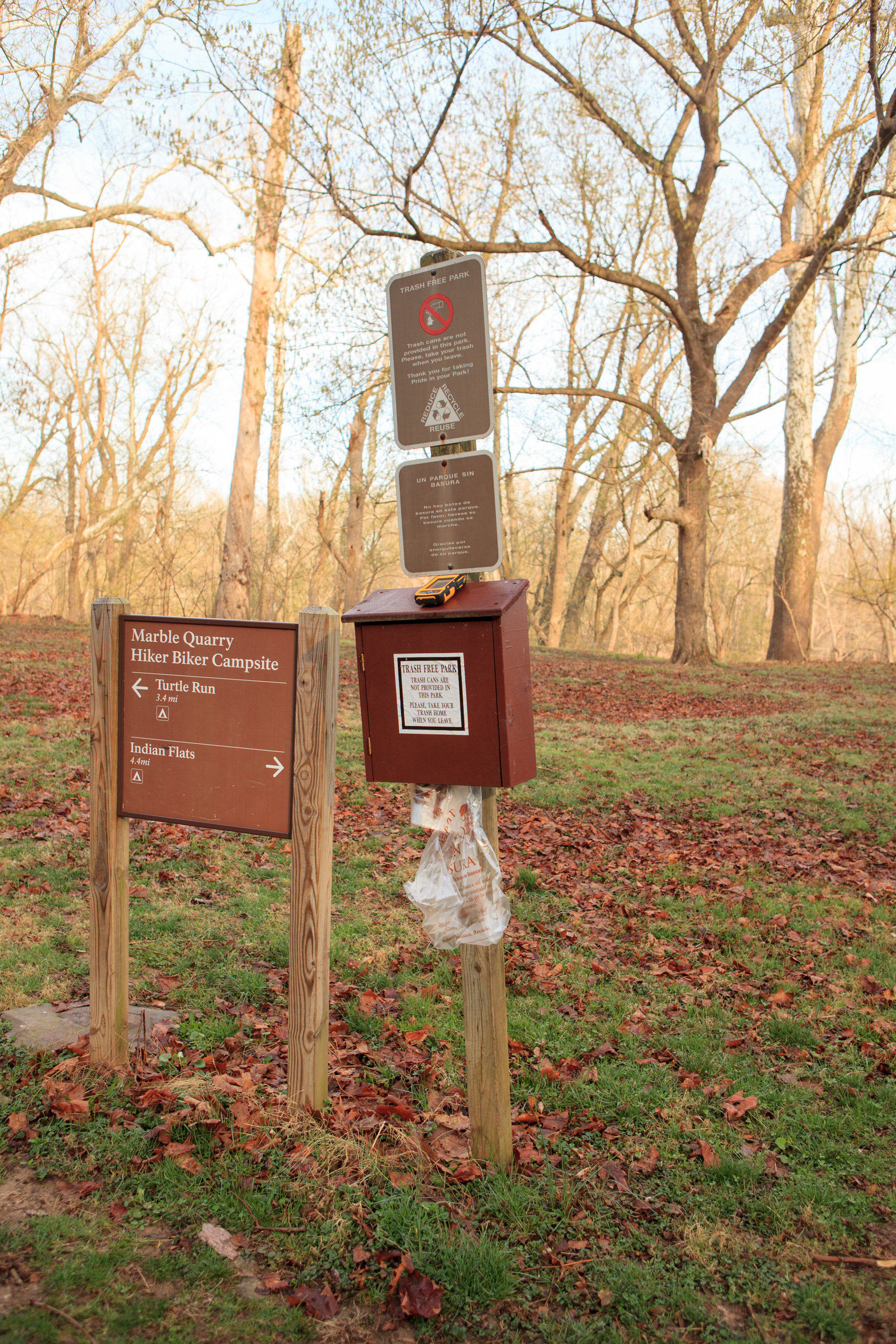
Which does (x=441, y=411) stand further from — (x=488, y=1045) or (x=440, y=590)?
(x=488, y=1045)

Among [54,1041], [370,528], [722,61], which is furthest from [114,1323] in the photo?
[370,528]

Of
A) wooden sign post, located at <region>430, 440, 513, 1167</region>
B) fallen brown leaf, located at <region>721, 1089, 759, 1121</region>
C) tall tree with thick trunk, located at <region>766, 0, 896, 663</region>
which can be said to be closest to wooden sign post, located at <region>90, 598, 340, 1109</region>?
wooden sign post, located at <region>430, 440, 513, 1167</region>

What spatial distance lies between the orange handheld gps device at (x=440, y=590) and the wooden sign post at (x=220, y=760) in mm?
312

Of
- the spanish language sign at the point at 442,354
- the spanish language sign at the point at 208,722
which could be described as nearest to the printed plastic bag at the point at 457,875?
the spanish language sign at the point at 208,722

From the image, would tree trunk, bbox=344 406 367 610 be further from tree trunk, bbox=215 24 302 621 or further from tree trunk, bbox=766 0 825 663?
tree trunk, bbox=766 0 825 663

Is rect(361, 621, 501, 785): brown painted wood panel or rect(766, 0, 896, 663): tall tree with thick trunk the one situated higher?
rect(766, 0, 896, 663): tall tree with thick trunk

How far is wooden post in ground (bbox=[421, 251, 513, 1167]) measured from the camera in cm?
276

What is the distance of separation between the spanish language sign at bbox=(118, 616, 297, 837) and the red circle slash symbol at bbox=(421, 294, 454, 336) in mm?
1058

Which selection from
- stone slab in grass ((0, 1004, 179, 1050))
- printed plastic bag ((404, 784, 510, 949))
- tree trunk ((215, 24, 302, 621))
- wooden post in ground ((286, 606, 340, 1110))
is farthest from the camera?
tree trunk ((215, 24, 302, 621))

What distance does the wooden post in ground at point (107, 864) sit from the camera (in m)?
3.14

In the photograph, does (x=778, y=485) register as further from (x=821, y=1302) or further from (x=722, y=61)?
(x=821, y=1302)

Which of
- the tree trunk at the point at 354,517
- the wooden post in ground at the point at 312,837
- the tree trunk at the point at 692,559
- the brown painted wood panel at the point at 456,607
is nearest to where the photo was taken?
the brown painted wood panel at the point at 456,607

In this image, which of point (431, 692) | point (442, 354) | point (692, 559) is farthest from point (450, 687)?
point (692, 559)

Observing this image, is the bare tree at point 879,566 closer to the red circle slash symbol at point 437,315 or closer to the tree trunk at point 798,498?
the tree trunk at point 798,498
